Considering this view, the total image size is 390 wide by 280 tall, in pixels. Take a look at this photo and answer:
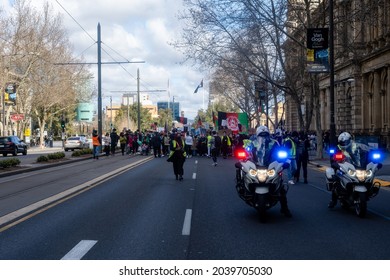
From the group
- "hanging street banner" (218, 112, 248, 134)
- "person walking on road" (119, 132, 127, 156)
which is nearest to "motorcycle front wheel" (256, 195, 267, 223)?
"person walking on road" (119, 132, 127, 156)

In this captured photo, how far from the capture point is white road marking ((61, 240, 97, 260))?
22.2 feet

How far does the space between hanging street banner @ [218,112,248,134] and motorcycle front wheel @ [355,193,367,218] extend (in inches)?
1244

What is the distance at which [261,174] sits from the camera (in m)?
9.52

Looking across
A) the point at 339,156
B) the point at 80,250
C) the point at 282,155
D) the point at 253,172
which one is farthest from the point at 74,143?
the point at 80,250

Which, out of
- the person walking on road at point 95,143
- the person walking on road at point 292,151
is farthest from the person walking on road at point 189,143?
the person walking on road at point 292,151

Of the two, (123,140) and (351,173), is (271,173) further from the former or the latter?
(123,140)

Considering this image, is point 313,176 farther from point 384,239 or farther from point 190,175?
point 384,239

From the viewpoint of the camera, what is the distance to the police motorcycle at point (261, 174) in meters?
9.50

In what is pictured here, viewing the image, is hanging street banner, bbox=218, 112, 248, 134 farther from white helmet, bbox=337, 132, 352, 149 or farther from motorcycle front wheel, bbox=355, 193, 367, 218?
motorcycle front wheel, bbox=355, 193, 367, 218

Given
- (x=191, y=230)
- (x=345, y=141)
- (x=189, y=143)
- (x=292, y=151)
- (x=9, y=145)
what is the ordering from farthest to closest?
(x=9, y=145), (x=189, y=143), (x=292, y=151), (x=345, y=141), (x=191, y=230)

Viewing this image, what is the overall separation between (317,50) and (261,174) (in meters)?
16.5

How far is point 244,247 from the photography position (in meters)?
7.47

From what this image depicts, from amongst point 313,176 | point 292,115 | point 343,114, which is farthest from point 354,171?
point 292,115

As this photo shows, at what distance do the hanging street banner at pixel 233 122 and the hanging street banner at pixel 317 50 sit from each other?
17.3 m
